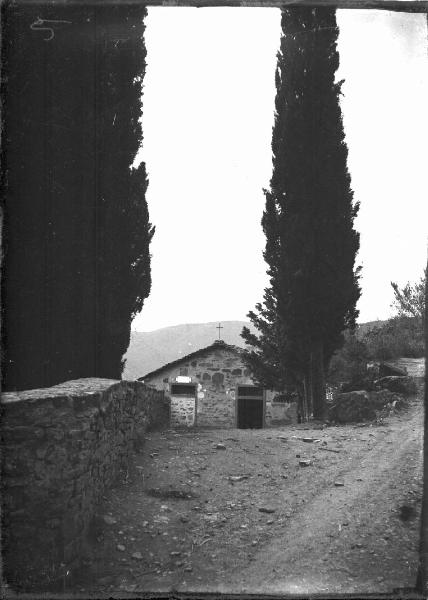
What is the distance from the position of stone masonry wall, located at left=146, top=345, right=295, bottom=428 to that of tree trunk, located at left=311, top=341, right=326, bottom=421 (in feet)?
16.2

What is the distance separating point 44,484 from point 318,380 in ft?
27.2

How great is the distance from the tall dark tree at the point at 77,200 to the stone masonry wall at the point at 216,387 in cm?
681

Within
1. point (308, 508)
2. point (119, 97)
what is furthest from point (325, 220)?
point (308, 508)

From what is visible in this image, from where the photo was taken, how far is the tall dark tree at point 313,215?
35.4 feet

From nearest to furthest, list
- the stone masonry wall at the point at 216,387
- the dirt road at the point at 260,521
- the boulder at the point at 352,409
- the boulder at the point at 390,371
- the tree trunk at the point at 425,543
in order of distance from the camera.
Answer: the tree trunk at the point at 425,543 < the dirt road at the point at 260,521 < the boulder at the point at 352,409 < the boulder at the point at 390,371 < the stone masonry wall at the point at 216,387

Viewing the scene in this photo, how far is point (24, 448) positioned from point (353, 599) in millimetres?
2526

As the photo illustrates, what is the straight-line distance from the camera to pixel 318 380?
35.9ft

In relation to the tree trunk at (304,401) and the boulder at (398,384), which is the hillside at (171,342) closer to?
the tree trunk at (304,401)

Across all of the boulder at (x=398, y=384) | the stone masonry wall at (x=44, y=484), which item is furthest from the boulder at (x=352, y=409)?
the stone masonry wall at (x=44, y=484)

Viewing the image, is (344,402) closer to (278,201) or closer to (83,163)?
(278,201)

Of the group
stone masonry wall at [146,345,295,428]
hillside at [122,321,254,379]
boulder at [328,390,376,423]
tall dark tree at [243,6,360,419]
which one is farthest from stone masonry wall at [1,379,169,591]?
hillside at [122,321,254,379]

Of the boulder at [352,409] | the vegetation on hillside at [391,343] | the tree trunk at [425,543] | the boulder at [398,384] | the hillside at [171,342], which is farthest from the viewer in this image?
the hillside at [171,342]

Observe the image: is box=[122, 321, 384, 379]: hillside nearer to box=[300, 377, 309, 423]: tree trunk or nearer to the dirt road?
box=[300, 377, 309, 423]: tree trunk

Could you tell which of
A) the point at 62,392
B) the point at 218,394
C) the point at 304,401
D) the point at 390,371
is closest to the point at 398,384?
the point at 390,371
